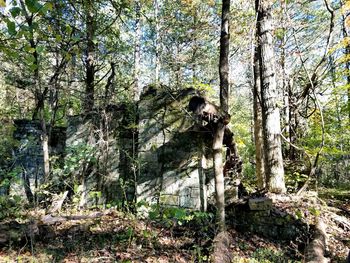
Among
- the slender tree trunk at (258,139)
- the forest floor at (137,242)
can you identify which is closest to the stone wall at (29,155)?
the forest floor at (137,242)

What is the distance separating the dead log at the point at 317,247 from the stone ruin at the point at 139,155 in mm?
1648

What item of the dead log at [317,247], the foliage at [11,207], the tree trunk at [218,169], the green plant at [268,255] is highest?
the tree trunk at [218,169]

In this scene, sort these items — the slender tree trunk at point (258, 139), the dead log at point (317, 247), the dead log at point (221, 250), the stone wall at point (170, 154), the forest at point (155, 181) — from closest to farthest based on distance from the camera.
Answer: the dead log at point (221, 250), the dead log at point (317, 247), the forest at point (155, 181), the stone wall at point (170, 154), the slender tree trunk at point (258, 139)

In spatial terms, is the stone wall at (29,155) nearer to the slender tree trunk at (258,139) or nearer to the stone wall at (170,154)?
the stone wall at (170,154)

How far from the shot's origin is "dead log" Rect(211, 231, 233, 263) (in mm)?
3080

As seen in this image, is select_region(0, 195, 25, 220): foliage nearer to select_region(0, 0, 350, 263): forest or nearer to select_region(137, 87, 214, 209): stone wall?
select_region(0, 0, 350, 263): forest

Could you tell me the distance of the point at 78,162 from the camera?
194 inches

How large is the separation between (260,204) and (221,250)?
1422 mm

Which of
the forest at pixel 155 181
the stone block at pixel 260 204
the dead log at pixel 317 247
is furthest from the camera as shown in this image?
the stone block at pixel 260 204

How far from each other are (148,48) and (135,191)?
35.7 feet

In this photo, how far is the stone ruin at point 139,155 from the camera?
14.9ft

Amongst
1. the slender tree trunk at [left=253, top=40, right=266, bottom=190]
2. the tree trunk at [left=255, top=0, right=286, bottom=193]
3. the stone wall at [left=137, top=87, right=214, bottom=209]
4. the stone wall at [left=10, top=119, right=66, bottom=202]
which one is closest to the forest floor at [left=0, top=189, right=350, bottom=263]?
the stone wall at [left=137, top=87, right=214, bottom=209]

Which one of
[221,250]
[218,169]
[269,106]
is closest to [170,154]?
[218,169]

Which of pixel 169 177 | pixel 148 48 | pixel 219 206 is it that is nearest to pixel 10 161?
pixel 169 177
